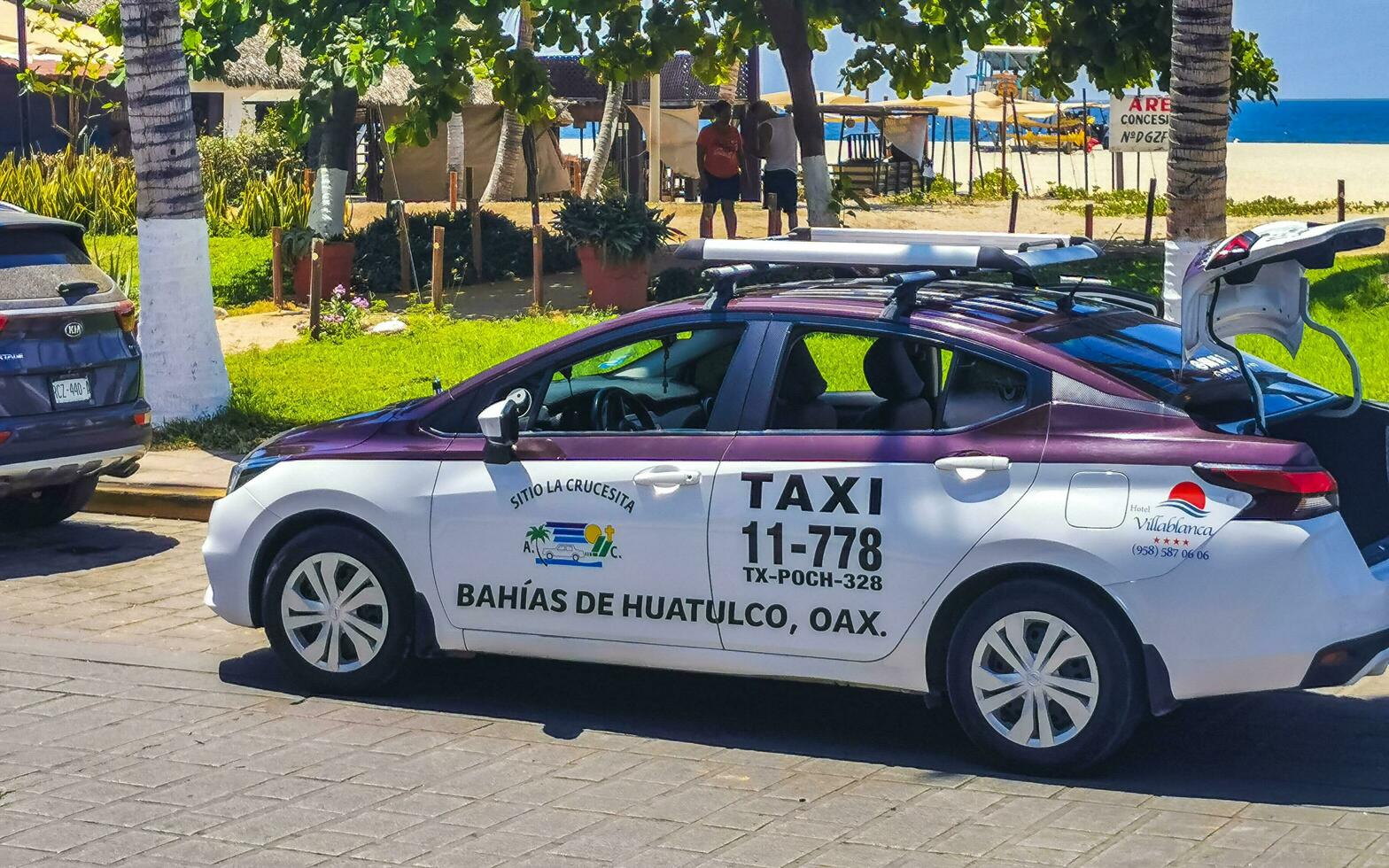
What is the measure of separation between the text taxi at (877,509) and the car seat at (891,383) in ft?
0.04

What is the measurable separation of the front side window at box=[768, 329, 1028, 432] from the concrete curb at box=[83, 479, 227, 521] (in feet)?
16.6

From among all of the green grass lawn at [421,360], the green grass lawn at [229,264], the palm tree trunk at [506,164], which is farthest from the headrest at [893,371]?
the palm tree trunk at [506,164]

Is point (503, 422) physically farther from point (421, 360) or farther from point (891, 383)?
point (421, 360)

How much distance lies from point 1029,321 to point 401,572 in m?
2.48

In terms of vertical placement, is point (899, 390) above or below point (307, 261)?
below

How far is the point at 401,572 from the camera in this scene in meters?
6.66

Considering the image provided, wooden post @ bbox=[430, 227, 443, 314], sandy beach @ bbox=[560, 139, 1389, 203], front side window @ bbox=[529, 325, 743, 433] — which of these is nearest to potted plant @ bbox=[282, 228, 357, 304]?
wooden post @ bbox=[430, 227, 443, 314]

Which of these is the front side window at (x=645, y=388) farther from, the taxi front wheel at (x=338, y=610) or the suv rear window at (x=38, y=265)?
the suv rear window at (x=38, y=265)

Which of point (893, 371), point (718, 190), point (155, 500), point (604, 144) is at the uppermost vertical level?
point (604, 144)

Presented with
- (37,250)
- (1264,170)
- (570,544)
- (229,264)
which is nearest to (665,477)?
(570,544)

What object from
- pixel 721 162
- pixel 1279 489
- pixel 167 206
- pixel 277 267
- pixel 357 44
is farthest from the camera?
pixel 721 162

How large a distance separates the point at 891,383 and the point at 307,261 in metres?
12.9

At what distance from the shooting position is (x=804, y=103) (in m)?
19.7

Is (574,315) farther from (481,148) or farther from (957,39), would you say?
(481,148)
